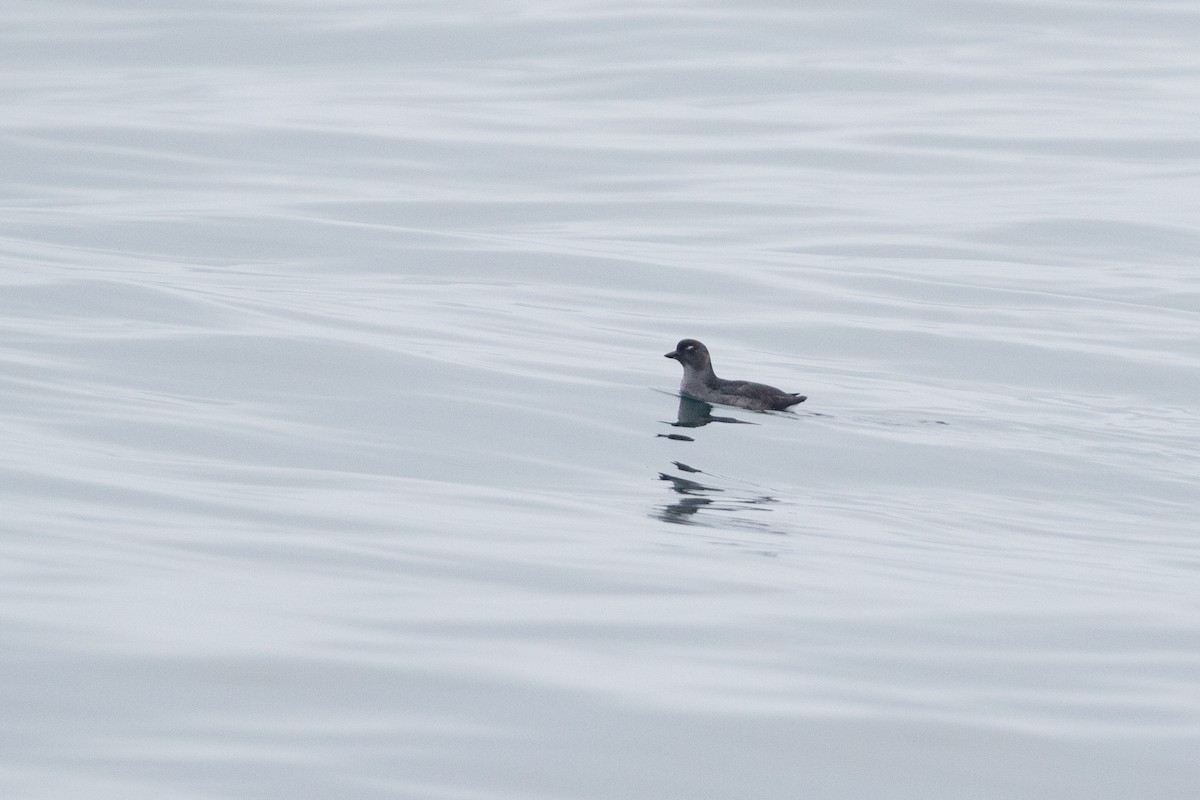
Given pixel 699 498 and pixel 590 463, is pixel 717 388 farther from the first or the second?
pixel 699 498

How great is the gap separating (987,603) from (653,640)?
5.91ft

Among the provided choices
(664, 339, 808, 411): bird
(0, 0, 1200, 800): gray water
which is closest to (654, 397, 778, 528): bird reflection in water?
(0, 0, 1200, 800): gray water

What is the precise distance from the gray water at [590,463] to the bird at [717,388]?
0.49 ft

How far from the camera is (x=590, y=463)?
41.3 feet

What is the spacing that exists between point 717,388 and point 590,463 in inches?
107

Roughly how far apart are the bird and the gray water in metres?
0.15

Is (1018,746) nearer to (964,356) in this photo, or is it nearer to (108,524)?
(108,524)

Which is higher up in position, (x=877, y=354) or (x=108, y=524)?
(x=877, y=354)

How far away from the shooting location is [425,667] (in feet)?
23.2

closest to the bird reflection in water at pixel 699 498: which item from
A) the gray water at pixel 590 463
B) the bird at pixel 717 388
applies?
the gray water at pixel 590 463

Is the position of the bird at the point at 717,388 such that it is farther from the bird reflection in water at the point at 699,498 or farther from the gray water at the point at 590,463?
the bird reflection in water at the point at 699,498

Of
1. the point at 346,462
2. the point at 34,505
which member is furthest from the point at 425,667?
the point at 346,462

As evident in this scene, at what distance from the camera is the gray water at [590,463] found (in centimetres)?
649

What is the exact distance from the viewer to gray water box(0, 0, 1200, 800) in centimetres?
649
